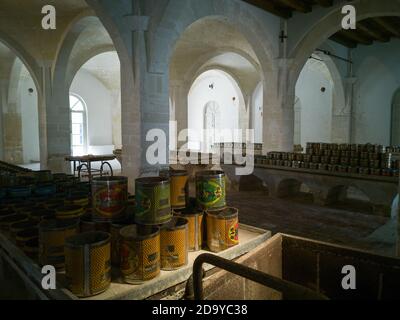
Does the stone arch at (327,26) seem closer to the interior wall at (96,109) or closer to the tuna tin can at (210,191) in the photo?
the tuna tin can at (210,191)

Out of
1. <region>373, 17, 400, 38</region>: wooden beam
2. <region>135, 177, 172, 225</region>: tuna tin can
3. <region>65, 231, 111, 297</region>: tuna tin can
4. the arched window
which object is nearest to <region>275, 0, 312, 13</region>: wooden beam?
<region>373, 17, 400, 38</region>: wooden beam

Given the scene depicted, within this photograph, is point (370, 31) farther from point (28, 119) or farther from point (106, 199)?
point (28, 119)

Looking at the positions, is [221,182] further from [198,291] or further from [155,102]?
[155,102]

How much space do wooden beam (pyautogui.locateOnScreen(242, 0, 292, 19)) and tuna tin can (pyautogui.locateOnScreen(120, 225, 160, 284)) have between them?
8.37m

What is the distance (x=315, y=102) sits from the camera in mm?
15867

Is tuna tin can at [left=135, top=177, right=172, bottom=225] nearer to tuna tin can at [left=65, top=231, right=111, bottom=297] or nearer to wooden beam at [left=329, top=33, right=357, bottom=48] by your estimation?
tuna tin can at [left=65, top=231, right=111, bottom=297]

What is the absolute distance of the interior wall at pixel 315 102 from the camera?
15.4 metres

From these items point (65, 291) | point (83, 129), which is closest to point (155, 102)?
point (65, 291)

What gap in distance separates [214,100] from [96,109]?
7269mm

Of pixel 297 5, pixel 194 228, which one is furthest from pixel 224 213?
pixel 297 5

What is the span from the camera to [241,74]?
17875 mm

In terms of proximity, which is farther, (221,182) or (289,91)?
(289,91)

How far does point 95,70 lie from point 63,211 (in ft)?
54.8

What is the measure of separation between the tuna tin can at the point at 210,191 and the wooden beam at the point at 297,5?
7514mm
